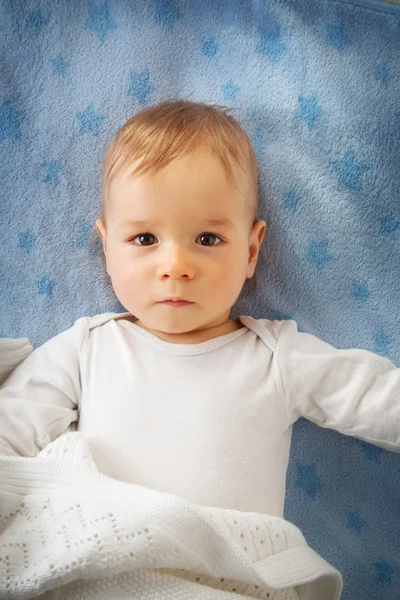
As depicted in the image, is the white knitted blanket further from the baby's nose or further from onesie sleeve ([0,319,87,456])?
the baby's nose

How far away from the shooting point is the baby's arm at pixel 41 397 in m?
1.22

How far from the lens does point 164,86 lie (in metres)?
1.40

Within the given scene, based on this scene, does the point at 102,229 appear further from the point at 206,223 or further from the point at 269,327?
the point at 269,327

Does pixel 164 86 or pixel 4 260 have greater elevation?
pixel 164 86

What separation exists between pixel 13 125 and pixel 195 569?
2.92 feet

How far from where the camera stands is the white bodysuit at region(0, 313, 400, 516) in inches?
47.3

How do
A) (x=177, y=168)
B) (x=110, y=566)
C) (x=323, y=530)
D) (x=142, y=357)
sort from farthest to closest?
(x=323, y=530) → (x=142, y=357) → (x=177, y=168) → (x=110, y=566)

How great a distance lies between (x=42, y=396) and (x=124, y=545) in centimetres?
37

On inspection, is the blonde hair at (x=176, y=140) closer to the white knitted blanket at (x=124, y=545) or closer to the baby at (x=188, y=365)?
the baby at (x=188, y=365)

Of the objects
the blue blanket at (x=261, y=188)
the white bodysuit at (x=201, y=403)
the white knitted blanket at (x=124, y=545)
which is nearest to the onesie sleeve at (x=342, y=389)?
the white bodysuit at (x=201, y=403)

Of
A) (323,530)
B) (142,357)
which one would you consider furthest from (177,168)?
(323,530)

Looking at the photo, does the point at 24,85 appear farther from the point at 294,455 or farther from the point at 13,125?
the point at 294,455

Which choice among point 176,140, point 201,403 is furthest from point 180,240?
point 201,403

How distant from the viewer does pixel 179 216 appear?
118 centimetres
